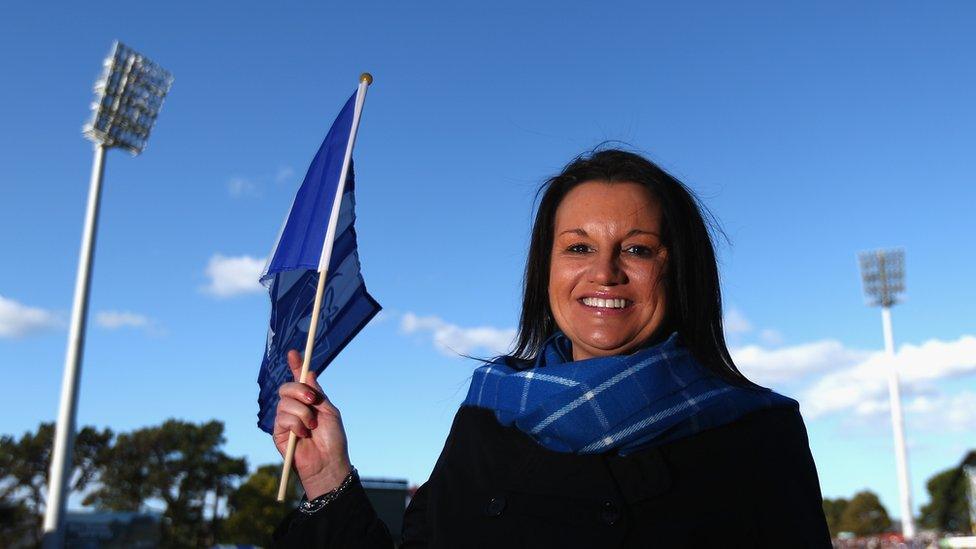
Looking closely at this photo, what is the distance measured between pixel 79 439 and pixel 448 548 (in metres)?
56.2

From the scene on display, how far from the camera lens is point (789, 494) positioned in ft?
7.58

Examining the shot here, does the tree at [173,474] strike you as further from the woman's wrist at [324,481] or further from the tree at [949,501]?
the tree at [949,501]

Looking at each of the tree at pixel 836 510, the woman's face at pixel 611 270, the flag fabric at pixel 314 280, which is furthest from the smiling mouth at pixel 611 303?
the tree at pixel 836 510

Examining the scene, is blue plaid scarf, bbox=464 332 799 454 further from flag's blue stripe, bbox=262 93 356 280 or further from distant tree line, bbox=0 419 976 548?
distant tree line, bbox=0 419 976 548

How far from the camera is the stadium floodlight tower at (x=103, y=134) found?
3111cm

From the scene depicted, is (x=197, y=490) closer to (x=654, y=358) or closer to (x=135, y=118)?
(x=135, y=118)

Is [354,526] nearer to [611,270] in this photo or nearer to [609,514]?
[609,514]

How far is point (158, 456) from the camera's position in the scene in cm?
5941

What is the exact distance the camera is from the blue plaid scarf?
234 centimetres

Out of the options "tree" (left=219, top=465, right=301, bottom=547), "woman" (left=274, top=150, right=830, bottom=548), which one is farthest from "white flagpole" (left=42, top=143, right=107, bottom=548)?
"tree" (left=219, top=465, right=301, bottom=547)

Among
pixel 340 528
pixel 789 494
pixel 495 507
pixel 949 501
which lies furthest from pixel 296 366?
pixel 949 501

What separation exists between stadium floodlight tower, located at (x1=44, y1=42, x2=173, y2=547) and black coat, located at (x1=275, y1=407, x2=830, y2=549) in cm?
3148

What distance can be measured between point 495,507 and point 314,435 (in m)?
0.76

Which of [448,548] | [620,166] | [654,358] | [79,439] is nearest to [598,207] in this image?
[620,166]
